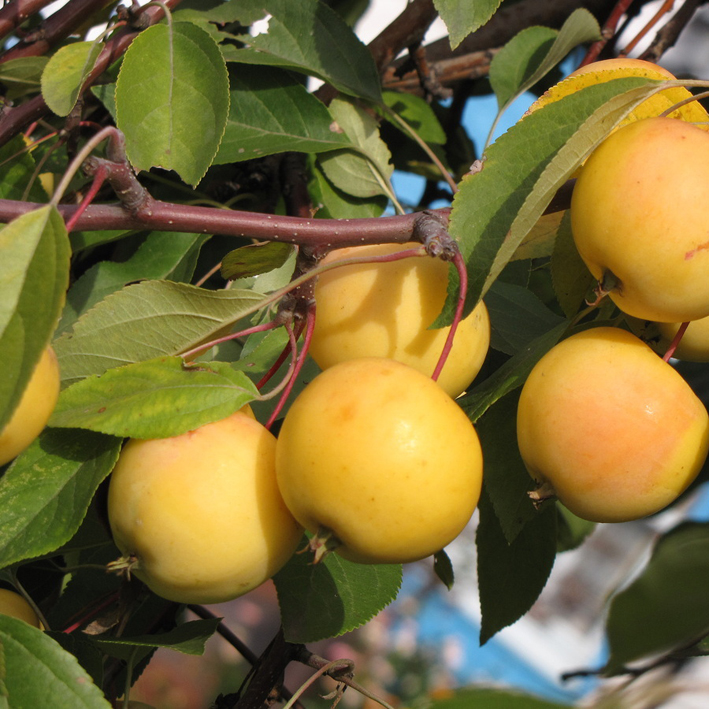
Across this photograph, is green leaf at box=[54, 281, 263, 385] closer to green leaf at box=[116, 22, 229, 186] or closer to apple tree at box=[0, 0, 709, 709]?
apple tree at box=[0, 0, 709, 709]

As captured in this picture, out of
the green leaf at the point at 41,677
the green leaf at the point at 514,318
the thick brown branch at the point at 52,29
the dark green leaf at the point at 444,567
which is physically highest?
the thick brown branch at the point at 52,29

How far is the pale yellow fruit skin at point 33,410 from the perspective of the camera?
0.45 meters

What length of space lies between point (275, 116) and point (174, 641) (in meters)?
0.58

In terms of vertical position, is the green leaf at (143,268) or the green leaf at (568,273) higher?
the green leaf at (568,273)

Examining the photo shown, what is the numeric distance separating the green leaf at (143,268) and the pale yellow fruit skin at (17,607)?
29 centimetres

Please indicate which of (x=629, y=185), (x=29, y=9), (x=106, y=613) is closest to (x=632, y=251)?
(x=629, y=185)

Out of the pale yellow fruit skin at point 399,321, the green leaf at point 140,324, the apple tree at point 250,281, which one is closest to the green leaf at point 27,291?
the apple tree at point 250,281

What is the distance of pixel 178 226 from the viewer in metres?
0.54

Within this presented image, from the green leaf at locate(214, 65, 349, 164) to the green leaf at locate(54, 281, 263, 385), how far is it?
0.99 ft

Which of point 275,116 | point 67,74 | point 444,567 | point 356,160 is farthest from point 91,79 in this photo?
point 444,567

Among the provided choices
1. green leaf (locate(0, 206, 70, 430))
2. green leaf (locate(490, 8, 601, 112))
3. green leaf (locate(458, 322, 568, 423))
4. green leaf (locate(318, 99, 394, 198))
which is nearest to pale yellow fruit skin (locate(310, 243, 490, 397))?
green leaf (locate(458, 322, 568, 423))

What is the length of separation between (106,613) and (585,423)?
0.49 m

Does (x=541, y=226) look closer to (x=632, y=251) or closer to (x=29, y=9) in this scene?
(x=632, y=251)

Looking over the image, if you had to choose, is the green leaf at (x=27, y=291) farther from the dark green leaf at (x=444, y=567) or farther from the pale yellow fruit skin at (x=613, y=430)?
the dark green leaf at (x=444, y=567)
